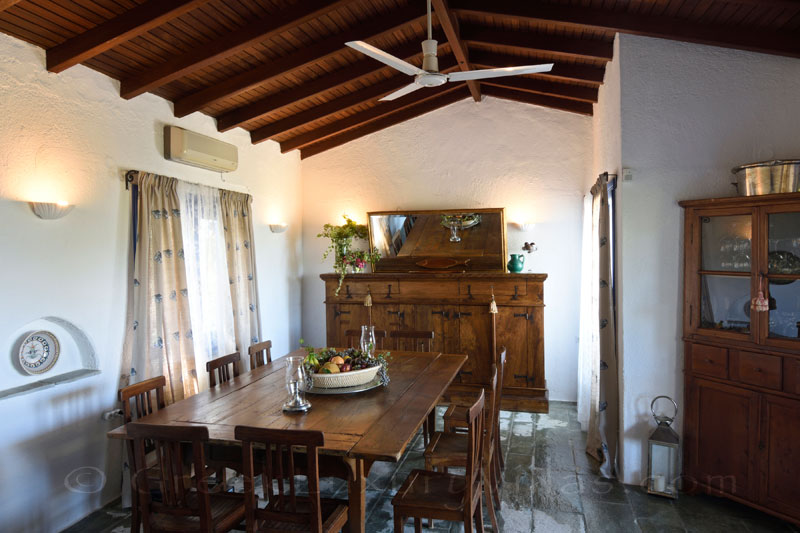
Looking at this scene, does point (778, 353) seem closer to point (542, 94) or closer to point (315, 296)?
point (542, 94)

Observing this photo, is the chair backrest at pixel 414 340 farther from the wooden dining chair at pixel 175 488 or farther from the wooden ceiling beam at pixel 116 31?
the wooden ceiling beam at pixel 116 31

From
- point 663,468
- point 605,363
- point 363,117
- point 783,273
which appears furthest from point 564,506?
point 363,117

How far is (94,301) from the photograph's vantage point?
3.58 m

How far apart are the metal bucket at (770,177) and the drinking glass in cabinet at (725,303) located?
57 cm

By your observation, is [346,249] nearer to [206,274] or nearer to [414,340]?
[414,340]

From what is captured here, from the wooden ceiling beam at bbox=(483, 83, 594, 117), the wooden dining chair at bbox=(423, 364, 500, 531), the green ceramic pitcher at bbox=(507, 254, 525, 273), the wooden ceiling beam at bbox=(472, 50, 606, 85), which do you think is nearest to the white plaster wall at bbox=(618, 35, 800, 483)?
the wooden ceiling beam at bbox=(472, 50, 606, 85)

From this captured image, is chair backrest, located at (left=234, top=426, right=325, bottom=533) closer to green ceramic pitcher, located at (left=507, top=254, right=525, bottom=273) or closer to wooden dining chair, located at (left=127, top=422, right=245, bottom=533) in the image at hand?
wooden dining chair, located at (left=127, top=422, right=245, bottom=533)

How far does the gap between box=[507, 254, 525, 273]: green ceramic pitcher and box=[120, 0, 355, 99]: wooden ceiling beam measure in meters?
3.38

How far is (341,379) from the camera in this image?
129 inches

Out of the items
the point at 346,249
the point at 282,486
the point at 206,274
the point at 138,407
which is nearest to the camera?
the point at 282,486

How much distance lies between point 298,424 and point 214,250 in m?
2.81

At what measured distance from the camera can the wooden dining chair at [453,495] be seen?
2584 millimetres

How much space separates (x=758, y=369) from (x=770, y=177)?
120 cm

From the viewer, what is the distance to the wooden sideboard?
5.50 m
